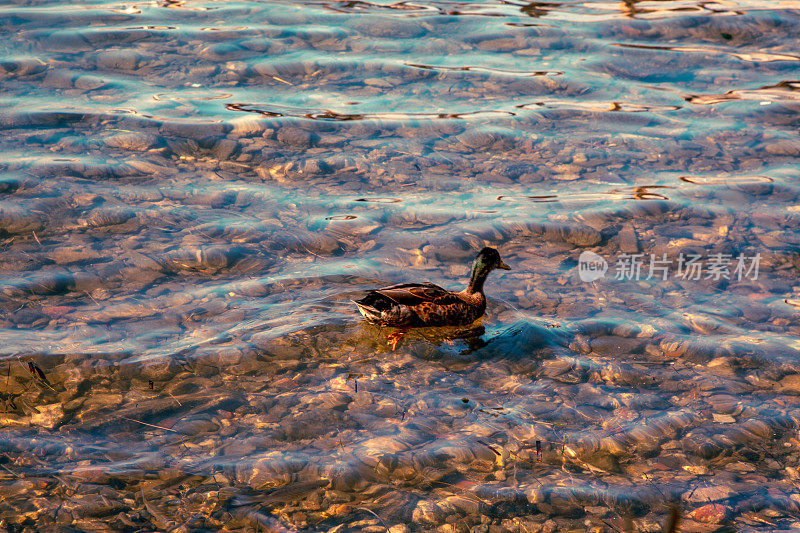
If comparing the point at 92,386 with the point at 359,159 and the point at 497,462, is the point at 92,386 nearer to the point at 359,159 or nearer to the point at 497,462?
the point at 497,462

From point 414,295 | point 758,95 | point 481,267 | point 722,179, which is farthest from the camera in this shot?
point 758,95

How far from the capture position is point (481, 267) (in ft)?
25.3

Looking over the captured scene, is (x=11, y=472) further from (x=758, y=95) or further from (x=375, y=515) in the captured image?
(x=758, y=95)

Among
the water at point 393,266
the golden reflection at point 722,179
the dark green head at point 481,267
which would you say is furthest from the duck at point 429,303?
the golden reflection at point 722,179

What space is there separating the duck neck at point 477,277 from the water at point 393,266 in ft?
1.22

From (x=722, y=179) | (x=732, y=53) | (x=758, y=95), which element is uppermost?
(x=732, y=53)

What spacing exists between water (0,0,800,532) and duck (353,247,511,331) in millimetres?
200

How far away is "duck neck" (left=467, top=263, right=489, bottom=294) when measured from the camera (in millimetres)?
7719

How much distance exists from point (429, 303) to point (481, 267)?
77 cm

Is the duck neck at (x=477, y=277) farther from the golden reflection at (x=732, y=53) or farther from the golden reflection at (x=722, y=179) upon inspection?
the golden reflection at (x=732, y=53)

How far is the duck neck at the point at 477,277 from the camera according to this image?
7.72 m

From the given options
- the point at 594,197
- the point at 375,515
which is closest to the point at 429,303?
the point at 375,515

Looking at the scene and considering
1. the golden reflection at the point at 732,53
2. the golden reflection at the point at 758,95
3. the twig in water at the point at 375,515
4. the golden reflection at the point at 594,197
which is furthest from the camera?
the golden reflection at the point at 732,53

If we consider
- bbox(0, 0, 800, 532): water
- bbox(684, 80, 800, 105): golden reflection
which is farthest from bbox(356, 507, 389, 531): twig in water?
bbox(684, 80, 800, 105): golden reflection
